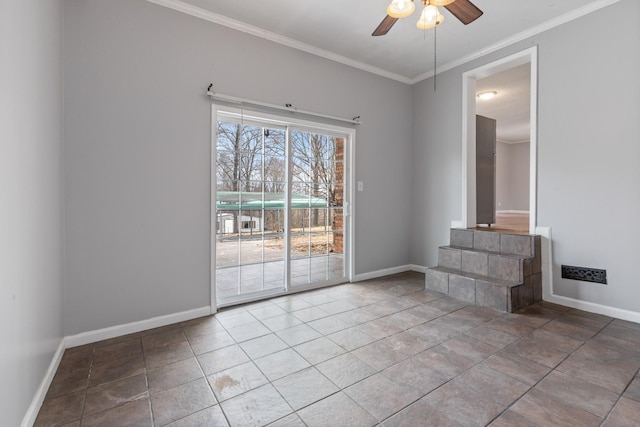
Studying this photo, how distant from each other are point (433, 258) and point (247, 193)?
9.05 feet

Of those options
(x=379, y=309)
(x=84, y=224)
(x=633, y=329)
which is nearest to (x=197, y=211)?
(x=84, y=224)

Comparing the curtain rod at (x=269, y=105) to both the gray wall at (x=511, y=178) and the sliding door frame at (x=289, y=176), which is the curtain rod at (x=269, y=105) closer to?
the sliding door frame at (x=289, y=176)

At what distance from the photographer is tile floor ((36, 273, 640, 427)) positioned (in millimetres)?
1532

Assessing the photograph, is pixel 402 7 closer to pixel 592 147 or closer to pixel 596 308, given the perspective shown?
pixel 592 147

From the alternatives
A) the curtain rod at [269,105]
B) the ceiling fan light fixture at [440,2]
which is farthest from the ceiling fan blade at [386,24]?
the curtain rod at [269,105]

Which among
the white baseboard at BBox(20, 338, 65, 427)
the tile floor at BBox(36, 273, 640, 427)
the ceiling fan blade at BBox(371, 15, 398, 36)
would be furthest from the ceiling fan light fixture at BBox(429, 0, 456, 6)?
the white baseboard at BBox(20, 338, 65, 427)

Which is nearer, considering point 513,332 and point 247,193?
point 513,332

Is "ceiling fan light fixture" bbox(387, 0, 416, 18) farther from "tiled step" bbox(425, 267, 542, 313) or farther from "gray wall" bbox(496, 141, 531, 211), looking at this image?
"gray wall" bbox(496, 141, 531, 211)

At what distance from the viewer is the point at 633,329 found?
2.49 m

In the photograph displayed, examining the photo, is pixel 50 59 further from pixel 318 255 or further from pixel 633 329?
pixel 633 329

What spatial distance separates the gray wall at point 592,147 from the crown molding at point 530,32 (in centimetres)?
5

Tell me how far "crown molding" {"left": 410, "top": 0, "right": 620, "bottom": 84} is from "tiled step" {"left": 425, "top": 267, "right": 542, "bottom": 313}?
8.41ft

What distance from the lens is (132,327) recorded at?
252 centimetres

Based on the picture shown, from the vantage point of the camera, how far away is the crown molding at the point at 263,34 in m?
2.69
